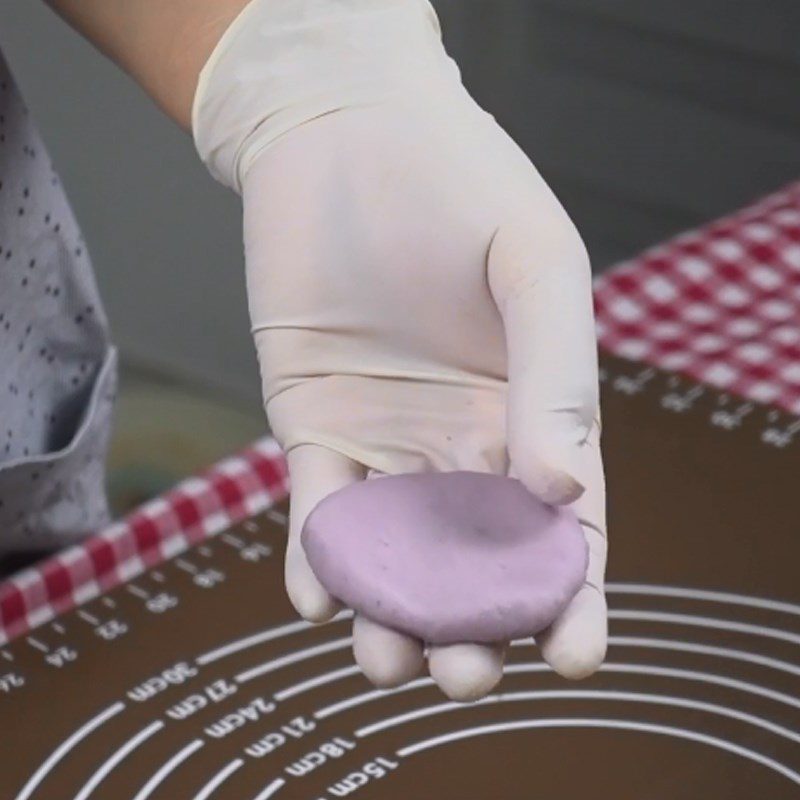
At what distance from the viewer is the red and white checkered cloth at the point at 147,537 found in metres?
0.96

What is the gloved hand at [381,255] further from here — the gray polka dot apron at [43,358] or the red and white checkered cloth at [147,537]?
the red and white checkered cloth at [147,537]

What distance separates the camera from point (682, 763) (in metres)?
0.84

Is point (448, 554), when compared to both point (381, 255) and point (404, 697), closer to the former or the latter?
point (381, 255)

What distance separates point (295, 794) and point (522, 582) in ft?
0.78

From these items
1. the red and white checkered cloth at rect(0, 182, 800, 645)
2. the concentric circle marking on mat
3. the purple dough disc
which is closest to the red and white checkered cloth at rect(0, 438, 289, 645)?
the red and white checkered cloth at rect(0, 182, 800, 645)

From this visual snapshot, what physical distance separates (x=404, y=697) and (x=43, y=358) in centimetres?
27

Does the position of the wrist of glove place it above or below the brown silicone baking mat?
above

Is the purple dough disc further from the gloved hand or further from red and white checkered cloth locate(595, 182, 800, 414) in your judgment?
red and white checkered cloth locate(595, 182, 800, 414)

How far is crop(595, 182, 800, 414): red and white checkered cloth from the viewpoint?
4.04 feet

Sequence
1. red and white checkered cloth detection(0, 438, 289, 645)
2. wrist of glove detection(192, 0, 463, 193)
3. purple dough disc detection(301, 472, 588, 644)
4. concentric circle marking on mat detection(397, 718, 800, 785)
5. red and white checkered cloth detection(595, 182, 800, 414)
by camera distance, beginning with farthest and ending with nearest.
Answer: red and white checkered cloth detection(595, 182, 800, 414) < red and white checkered cloth detection(0, 438, 289, 645) < concentric circle marking on mat detection(397, 718, 800, 785) < wrist of glove detection(192, 0, 463, 193) < purple dough disc detection(301, 472, 588, 644)

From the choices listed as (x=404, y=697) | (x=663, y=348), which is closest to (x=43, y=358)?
(x=404, y=697)

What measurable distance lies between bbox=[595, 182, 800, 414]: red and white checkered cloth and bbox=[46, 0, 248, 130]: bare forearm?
52 centimetres

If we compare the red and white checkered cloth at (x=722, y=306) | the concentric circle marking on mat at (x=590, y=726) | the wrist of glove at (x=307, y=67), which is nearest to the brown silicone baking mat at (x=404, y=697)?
the concentric circle marking on mat at (x=590, y=726)

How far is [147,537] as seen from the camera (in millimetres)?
1021
